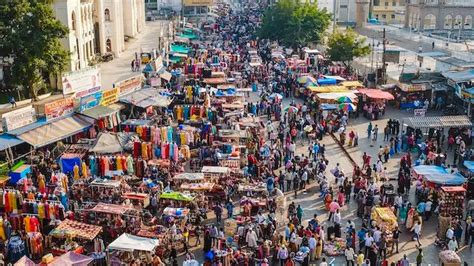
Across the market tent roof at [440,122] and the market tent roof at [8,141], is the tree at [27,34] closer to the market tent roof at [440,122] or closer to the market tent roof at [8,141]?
the market tent roof at [8,141]

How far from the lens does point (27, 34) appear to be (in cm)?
2859

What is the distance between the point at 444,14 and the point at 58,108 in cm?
5866

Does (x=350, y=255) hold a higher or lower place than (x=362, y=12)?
lower

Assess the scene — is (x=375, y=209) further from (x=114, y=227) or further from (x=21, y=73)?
(x=21, y=73)

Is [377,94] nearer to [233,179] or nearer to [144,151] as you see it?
[233,179]

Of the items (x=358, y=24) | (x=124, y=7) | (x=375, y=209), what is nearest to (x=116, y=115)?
(x=375, y=209)

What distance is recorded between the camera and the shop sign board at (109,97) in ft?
93.8

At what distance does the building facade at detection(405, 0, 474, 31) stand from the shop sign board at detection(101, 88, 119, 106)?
52057 mm

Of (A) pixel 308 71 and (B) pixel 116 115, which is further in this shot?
(A) pixel 308 71

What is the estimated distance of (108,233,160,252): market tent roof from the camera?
1617cm

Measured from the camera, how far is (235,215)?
20281 millimetres

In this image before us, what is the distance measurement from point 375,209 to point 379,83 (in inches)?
840

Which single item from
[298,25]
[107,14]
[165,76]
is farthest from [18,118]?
[298,25]

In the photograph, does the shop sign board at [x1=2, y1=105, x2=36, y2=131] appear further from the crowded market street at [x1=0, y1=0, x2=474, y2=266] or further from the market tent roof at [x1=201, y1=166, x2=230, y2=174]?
the market tent roof at [x1=201, y1=166, x2=230, y2=174]
